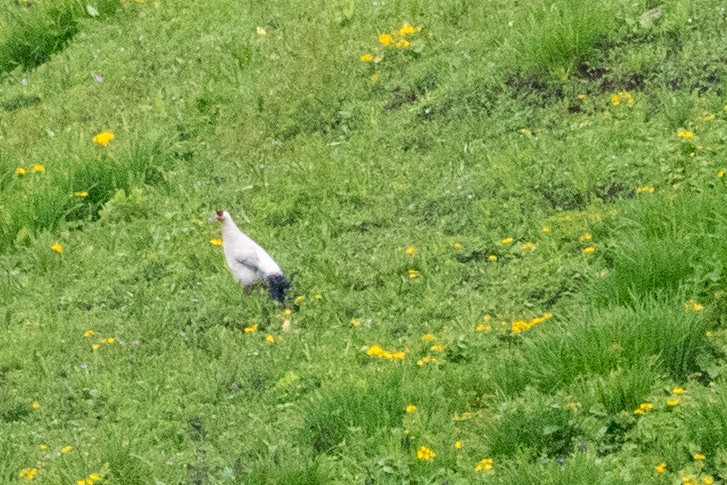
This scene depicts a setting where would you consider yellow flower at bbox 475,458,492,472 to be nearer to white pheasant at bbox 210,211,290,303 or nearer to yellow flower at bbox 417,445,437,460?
yellow flower at bbox 417,445,437,460

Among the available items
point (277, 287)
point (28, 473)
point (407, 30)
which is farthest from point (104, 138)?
→ point (28, 473)

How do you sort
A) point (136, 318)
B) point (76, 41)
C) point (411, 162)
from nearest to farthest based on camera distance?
point (136, 318) < point (411, 162) < point (76, 41)

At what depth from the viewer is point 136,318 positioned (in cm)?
887

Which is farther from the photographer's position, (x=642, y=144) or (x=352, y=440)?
(x=642, y=144)

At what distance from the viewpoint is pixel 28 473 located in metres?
7.14

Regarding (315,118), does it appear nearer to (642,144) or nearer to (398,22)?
(398,22)

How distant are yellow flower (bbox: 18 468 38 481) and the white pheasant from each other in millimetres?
2103

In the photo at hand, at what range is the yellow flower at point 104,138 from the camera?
11152mm

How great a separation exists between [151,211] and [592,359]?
14.9 ft

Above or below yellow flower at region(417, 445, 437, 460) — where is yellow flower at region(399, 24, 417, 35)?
below

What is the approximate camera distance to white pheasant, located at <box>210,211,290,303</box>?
8.73 meters

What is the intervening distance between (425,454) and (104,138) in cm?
562

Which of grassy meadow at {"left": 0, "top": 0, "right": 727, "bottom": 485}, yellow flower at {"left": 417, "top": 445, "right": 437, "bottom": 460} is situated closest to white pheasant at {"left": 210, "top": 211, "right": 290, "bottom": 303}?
grassy meadow at {"left": 0, "top": 0, "right": 727, "bottom": 485}

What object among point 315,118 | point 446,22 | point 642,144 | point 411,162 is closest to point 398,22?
point 446,22
